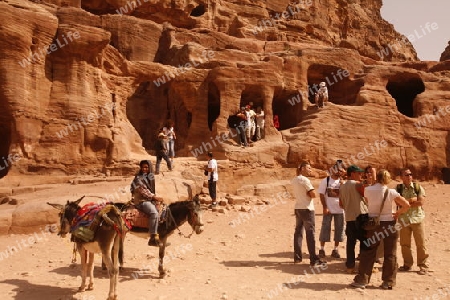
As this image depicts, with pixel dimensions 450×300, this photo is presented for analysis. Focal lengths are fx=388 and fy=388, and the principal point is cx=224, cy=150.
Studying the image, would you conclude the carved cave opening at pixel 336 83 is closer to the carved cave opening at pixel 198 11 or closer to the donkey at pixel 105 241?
the carved cave opening at pixel 198 11

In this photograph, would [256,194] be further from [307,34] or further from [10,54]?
[307,34]

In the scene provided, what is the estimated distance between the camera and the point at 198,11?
33.0m

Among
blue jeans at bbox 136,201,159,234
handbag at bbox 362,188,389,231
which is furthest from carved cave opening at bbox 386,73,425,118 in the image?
blue jeans at bbox 136,201,159,234

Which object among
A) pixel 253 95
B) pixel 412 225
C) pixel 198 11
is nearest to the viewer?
pixel 412 225

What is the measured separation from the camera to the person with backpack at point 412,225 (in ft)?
24.0

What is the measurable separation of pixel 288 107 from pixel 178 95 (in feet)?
20.4

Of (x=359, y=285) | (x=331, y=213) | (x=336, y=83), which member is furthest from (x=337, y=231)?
(x=336, y=83)

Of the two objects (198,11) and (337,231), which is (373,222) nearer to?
(337,231)

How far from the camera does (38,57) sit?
1521 centimetres

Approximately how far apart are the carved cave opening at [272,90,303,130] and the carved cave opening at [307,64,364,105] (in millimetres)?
1922

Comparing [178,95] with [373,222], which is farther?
[178,95]

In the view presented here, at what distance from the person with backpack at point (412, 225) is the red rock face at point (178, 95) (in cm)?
1033

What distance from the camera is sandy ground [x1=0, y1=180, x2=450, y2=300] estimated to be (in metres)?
6.37

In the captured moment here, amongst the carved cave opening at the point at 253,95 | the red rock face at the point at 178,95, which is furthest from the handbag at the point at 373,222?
the carved cave opening at the point at 253,95
